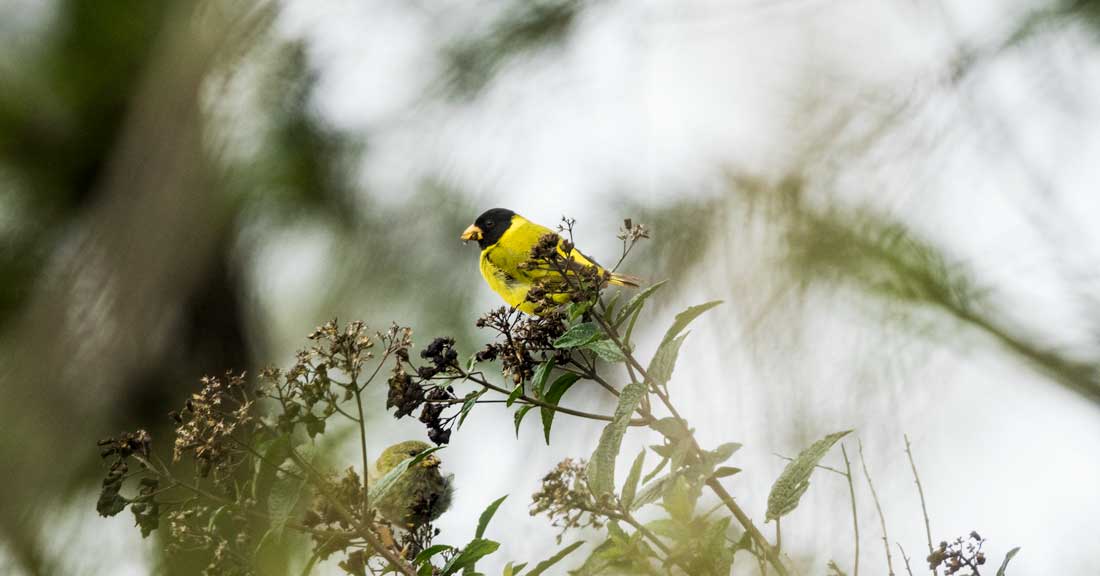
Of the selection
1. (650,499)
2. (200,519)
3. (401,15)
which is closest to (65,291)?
(200,519)

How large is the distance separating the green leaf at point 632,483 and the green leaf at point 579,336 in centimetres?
12

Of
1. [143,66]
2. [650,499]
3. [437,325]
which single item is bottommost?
[650,499]

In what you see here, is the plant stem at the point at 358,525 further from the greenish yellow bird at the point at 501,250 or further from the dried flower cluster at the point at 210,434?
the greenish yellow bird at the point at 501,250

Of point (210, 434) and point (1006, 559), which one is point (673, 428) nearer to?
point (1006, 559)

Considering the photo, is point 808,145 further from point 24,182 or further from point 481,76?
point 24,182

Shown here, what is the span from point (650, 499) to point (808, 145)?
103cm

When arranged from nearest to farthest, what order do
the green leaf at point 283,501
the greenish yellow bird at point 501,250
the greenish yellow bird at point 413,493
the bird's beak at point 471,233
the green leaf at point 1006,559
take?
the green leaf at point 1006,559
the green leaf at point 283,501
the greenish yellow bird at point 413,493
the bird's beak at point 471,233
the greenish yellow bird at point 501,250

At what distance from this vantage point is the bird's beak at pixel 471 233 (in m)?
1.72

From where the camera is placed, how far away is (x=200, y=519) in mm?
712

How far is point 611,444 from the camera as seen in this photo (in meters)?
0.60

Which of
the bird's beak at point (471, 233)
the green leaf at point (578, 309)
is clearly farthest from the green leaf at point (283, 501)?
the bird's beak at point (471, 233)

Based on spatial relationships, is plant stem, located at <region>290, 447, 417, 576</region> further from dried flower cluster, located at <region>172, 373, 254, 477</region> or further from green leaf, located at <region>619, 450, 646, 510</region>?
green leaf, located at <region>619, 450, 646, 510</region>

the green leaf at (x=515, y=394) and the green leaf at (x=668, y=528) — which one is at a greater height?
the green leaf at (x=515, y=394)

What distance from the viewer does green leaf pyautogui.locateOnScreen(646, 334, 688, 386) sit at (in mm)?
616
